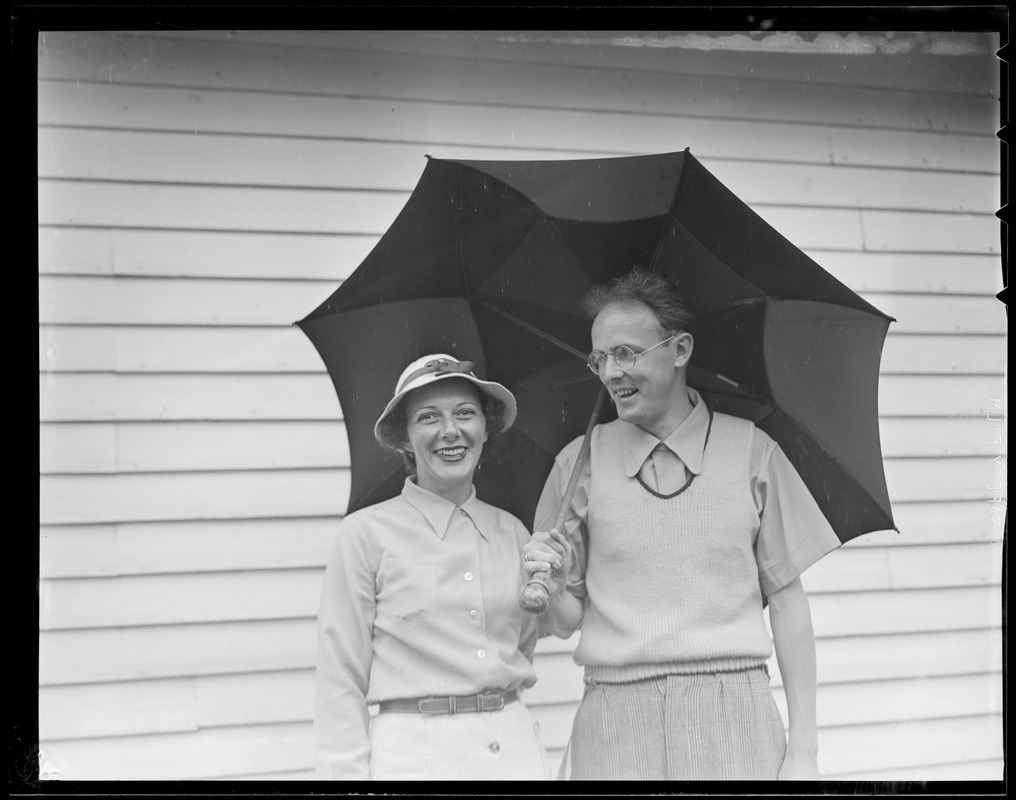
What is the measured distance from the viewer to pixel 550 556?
2.62 metres

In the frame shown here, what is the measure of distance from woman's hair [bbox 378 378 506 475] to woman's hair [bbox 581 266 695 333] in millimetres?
340

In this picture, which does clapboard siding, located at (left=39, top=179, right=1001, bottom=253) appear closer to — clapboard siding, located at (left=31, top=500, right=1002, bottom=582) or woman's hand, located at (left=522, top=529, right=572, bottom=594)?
clapboard siding, located at (left=31, top=500, right=1002, bottom=582)

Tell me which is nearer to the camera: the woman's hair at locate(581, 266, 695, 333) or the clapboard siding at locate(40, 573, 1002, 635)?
the woman's hair at locate(581, 266, 695, 333)

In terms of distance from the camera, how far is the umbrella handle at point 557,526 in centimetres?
254

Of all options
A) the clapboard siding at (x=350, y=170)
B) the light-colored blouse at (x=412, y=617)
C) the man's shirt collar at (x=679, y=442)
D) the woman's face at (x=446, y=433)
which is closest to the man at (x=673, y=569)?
the man's shirt collar at (x=679, y=442)

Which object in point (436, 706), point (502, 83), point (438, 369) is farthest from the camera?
point (502, 83)

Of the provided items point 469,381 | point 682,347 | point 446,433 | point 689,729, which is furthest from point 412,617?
point 682,347

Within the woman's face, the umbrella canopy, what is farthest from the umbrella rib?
the woman's face

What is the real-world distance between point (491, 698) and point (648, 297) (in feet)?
3.52

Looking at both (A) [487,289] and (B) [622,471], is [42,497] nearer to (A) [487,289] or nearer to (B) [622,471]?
(A) [487,289]

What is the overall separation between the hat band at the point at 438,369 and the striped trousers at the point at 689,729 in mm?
863

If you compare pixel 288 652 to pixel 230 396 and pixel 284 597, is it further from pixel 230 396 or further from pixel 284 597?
pixel 230 396

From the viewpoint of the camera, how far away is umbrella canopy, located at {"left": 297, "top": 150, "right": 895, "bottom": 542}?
2.70m
